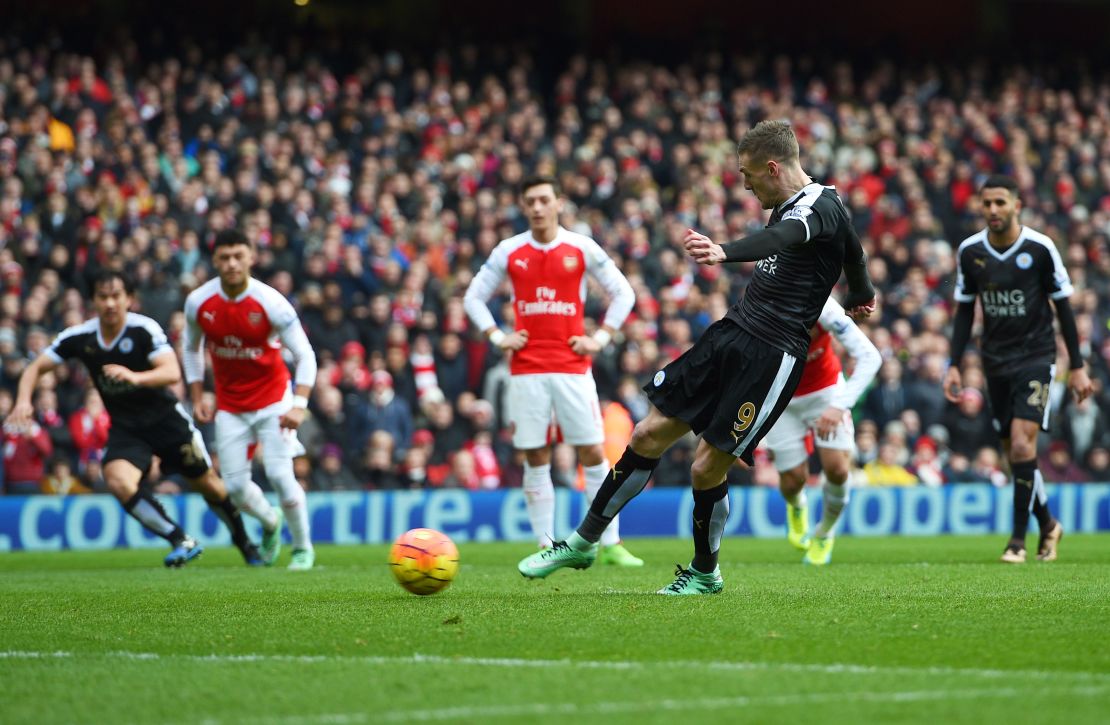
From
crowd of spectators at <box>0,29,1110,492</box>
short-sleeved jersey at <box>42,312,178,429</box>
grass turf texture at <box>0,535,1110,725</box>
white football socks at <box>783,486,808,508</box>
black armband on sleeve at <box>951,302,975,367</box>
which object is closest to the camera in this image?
grass turf texture at <box>0,535,1110,725</box>

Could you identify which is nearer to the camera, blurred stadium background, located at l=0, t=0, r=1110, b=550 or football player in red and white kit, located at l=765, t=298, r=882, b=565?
football player in red and white kit, located at l=765, t=298, r=882, b=565

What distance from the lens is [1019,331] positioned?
1190 cm

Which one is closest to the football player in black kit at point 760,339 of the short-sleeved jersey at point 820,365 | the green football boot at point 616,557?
the short-sleeved jersey at point 820,365

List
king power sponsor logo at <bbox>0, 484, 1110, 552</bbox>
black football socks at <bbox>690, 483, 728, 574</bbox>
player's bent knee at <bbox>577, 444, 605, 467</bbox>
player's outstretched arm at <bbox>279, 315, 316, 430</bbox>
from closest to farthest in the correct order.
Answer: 1. black football socks at <bbox>690, 483, 728, 574</bbox>
2. player's outstretched arm at <bbox>279, 315, 316, 430</bbox>
3. player's bent knee at <bbox>577, 444, 605, 467</bbox>
4. king power sponsor logo at <bbox>0, 484, 1110, 552</bbox>

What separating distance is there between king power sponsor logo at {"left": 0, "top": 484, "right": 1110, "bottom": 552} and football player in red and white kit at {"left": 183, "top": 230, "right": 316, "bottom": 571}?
175 inches

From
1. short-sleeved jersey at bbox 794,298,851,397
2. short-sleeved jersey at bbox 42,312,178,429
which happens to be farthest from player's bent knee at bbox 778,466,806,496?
short-sleeved jersey at bbox 42,312,178,429

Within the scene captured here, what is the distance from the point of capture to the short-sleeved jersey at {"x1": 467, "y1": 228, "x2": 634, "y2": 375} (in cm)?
1186

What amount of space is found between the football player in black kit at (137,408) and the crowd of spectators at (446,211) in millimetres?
4448

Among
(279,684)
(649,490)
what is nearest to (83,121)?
(649,490)

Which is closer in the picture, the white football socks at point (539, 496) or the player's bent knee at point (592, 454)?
the player's bent knee at point (592, 454)

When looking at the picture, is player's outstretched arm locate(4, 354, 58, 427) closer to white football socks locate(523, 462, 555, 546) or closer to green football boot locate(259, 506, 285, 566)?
green football boot locate(259, 506, 285, 566)

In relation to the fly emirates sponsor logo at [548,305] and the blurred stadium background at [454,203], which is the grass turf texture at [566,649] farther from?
the blurred stadium background at [454,203]

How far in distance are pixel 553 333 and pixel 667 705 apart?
271 inches

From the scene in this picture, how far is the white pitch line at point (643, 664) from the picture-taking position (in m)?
5.73
